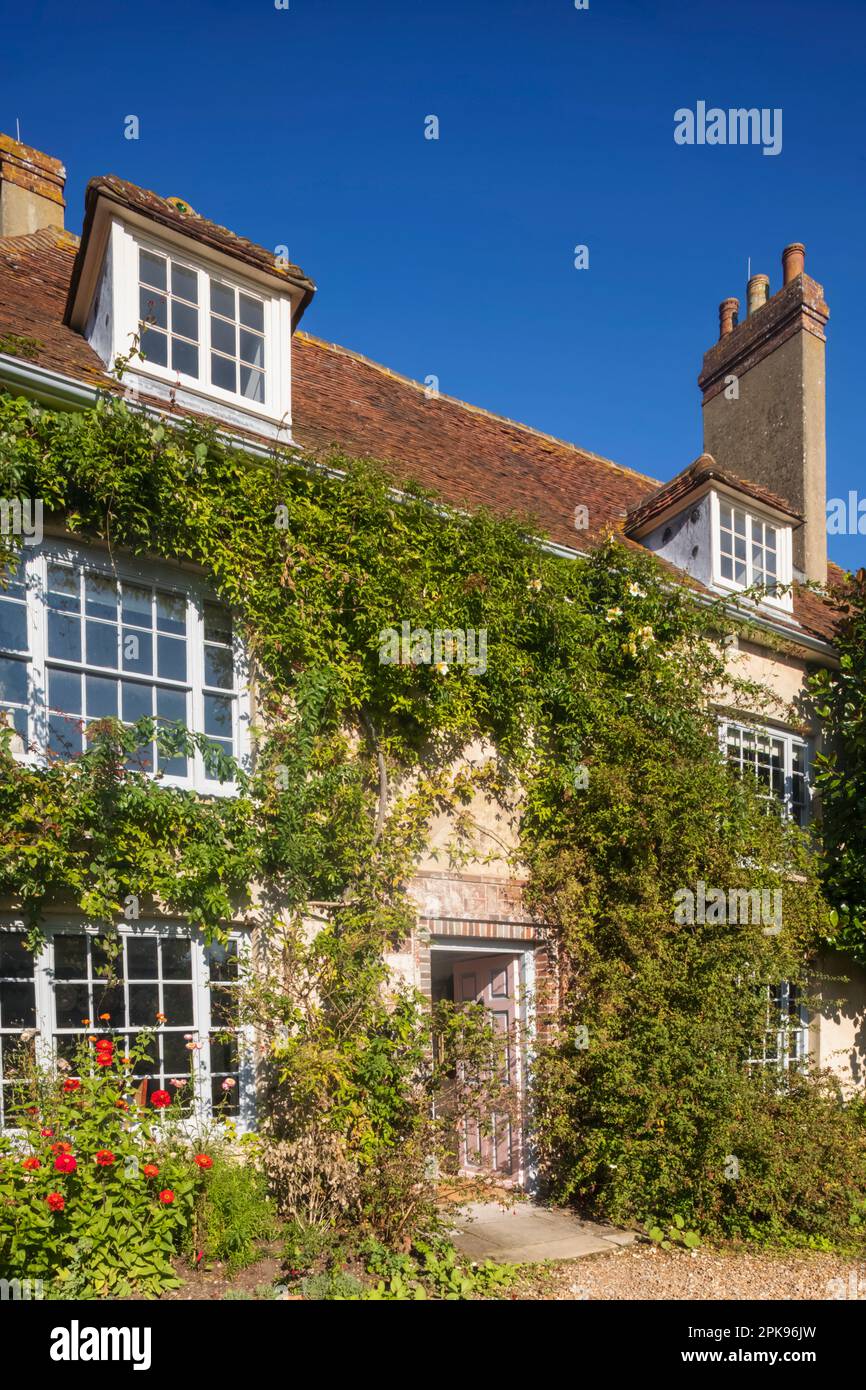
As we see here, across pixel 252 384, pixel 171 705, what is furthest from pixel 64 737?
pixel 252 384

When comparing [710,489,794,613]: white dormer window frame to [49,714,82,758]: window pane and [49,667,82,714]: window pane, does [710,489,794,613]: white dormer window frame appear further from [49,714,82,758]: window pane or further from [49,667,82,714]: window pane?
[49,714,82,758]: window pane

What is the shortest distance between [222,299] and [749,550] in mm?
7004

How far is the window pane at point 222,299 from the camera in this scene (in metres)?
9.65

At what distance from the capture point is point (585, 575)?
1091 centimetres

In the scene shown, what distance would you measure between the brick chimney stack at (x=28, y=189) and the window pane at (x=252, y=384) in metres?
3.71

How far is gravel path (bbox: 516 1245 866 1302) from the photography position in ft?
23.2

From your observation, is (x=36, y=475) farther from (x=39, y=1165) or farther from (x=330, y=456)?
(x=39, y=1165)

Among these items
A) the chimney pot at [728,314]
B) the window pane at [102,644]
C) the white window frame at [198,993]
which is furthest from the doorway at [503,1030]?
the chimney pot at [728,314]

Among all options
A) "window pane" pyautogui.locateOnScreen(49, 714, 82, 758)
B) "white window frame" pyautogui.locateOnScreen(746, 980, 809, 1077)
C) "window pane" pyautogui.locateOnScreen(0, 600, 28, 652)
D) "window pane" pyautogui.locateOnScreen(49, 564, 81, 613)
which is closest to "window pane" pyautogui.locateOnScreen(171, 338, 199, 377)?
"window pane" pyautogui.locateOnScreen(49, 564, 81, 613)

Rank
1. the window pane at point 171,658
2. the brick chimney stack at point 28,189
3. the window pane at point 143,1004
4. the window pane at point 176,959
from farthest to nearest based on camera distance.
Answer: the brick chimney stack at point 28,189 < the window pane at point 171,658 < the window pane at point 176,959 < the window pane at point 143,1004

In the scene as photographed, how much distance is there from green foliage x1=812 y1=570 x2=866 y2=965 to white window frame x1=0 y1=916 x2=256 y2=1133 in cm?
666

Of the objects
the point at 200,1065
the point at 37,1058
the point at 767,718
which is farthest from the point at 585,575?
the point at 37,1058

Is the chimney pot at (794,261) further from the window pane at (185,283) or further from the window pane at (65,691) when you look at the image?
the window pane at (65,691)
